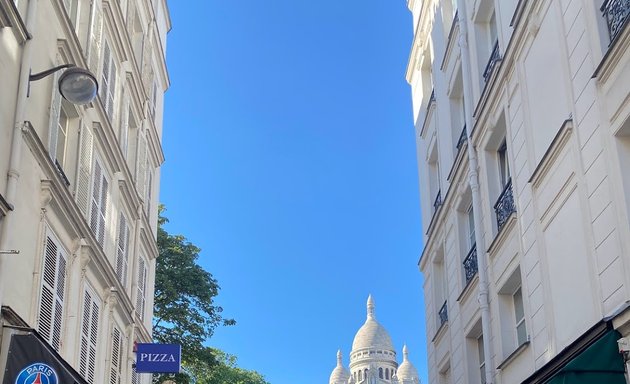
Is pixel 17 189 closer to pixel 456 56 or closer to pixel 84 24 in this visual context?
pixel 84 24

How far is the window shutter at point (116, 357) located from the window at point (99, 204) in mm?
2561

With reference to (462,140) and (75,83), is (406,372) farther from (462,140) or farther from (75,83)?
(75,83)

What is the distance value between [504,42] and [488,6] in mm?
2190

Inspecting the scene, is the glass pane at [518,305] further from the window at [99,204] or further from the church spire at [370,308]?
the church spire at [370,308]

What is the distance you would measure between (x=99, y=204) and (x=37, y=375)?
6090 mm

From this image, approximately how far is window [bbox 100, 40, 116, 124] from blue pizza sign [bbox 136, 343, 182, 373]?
16.3 ft

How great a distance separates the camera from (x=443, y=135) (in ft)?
73.5

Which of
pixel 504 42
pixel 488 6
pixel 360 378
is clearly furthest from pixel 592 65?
pixel 360 378

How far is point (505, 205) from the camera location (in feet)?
52.6

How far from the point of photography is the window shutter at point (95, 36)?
16.0 m

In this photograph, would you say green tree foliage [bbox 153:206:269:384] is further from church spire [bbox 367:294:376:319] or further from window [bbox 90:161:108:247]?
church spire [bbox 367:294:376:319]

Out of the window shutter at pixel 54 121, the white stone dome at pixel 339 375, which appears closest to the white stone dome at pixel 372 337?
the white stone dome at pixel 339 375

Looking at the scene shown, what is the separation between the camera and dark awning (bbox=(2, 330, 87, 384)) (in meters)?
10.6

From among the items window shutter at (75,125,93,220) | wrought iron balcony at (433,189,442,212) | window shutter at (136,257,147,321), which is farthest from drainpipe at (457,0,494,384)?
window shutter at (136,257,147,321)
